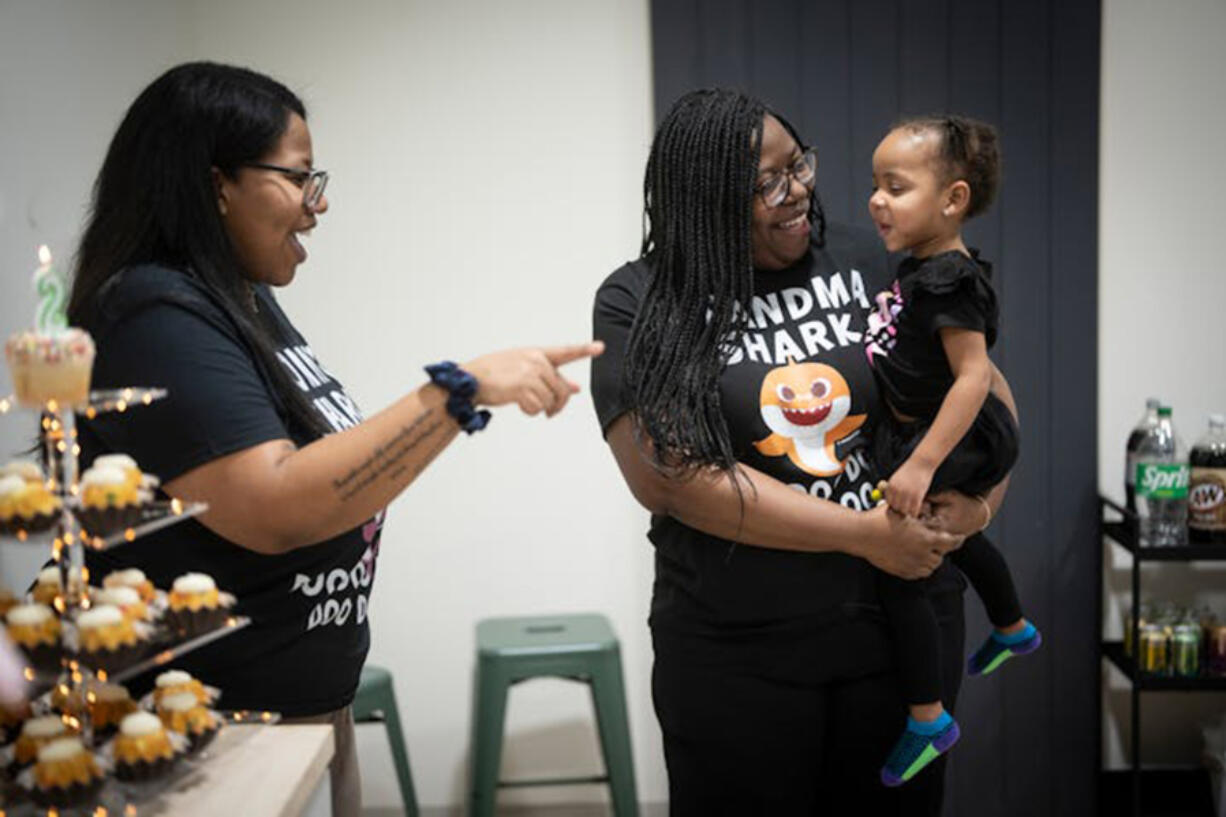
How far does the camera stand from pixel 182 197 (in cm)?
160

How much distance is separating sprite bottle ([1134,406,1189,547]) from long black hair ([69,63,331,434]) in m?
2.22

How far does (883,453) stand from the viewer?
1.97 m

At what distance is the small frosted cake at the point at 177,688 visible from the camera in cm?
139

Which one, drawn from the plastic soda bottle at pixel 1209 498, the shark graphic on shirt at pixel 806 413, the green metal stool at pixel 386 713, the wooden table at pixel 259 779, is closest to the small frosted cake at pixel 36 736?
the wooden table at pixel 259 779

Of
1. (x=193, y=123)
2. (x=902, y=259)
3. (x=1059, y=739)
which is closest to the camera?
(x=193, y=123)

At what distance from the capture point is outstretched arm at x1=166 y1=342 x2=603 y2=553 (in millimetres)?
1454

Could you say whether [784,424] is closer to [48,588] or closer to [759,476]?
[759,476]

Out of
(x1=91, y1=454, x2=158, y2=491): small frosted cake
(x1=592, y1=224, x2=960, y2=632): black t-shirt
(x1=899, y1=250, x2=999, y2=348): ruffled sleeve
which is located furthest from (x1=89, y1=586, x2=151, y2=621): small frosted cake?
(x1=899, y1=250, x2=999, y2=348): ruffled sleeve

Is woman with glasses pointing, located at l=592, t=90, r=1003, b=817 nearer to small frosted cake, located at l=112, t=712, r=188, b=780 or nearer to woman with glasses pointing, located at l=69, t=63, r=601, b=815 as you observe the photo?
woman with glasses pointing, located at l=69, t=63, r=601, b=815

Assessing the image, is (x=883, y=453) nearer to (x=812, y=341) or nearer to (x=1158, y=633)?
(x=812, y=341)

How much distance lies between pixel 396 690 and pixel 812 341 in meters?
2.02

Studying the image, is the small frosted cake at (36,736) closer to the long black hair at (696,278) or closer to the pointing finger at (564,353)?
the pointing finger at (564,353)

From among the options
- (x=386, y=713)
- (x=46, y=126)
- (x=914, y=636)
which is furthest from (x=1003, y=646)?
(x=46, y=126)

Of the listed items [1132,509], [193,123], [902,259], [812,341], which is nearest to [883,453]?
[812,341]
